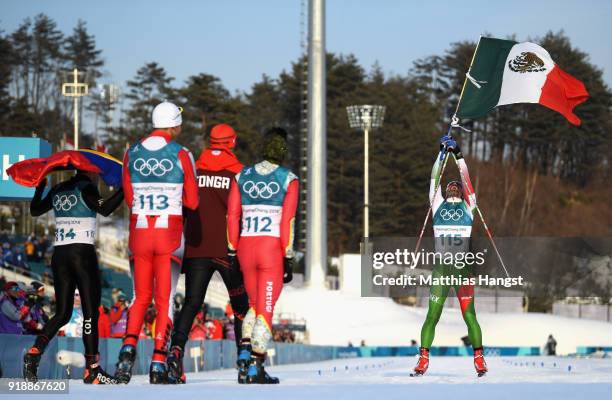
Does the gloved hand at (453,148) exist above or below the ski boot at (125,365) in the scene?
above

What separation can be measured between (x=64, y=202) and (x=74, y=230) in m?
0.27

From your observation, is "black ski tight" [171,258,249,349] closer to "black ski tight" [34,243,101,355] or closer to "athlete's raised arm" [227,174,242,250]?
"athlete's raised arm" [227,174,242,250]

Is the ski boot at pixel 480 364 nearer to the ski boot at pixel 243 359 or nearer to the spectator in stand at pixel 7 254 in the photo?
the ski boot at pixel 243 359

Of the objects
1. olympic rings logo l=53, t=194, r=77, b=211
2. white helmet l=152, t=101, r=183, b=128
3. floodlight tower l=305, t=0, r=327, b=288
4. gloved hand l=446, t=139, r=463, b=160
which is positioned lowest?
olympic rings logo l=53, t=194, r=77, b=211

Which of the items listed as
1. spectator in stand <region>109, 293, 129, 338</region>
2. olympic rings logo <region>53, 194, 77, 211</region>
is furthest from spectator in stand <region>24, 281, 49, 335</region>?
olympic rings logo <region>53, 194, 77, 211</region>

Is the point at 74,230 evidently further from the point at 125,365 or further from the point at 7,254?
the point at 7,254

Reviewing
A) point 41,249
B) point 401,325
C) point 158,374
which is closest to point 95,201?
point 158,374

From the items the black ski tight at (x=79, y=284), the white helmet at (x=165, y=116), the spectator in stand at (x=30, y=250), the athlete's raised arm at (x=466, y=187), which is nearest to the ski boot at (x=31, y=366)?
the black ski tight at (x=79, y=284)

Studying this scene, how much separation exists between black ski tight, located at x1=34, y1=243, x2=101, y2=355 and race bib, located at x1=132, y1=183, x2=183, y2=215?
4.06 ft

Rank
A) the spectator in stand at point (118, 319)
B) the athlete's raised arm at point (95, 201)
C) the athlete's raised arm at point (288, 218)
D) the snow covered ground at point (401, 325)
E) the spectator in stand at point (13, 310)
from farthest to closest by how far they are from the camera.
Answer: the snow covered ground at point (401, 325), the spectator in stand at point (118, 319), the spectator in stand at point (13, 310), the athlete's raised arm at point (95, 201), the athlete's raised arm at point (288, 218)

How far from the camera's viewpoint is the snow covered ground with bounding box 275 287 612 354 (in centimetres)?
6234

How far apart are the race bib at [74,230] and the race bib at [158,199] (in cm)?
117

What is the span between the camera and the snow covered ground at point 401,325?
62344 millimetres

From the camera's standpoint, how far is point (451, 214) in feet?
46.7
